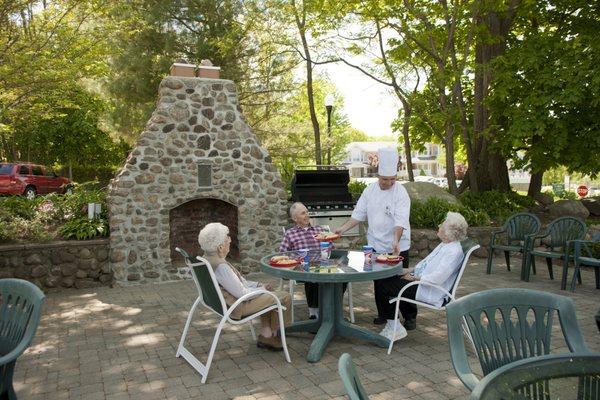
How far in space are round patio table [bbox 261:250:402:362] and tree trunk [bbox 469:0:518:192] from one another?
7.38m

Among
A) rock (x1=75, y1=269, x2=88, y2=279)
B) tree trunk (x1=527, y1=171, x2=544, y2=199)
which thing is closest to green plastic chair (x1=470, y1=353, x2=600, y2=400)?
rock (x1=75, y1=269, x2=88, y2=279)

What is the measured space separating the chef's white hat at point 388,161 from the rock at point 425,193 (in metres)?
5.52

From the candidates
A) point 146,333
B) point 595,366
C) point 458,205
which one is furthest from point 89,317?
point 458,205

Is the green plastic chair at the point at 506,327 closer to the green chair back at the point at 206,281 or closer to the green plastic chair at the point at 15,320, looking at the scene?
the green chair back at the point at 206,281

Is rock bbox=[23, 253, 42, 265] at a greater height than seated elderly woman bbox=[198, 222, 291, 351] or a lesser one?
lesser

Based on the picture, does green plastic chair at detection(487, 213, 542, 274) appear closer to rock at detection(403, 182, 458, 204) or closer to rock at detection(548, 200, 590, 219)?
rock at detection(403, 182, 458, 204)

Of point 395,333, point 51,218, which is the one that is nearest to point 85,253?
point 51,218

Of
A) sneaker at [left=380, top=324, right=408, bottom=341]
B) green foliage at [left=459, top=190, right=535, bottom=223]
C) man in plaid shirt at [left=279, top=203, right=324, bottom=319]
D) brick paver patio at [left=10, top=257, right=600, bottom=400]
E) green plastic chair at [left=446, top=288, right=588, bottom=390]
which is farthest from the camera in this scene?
green foliage at [left=459, top=190, right=535, bottom=223]

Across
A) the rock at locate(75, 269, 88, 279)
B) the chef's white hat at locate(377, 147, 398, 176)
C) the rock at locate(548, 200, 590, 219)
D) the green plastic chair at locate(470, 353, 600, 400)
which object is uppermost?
the chef's white hat at locate(377, 147, 398, 176)

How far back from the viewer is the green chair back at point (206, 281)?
3945 millimetres

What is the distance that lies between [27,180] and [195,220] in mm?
13317

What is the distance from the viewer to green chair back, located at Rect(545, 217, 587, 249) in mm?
7441

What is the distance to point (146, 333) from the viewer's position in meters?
5.21

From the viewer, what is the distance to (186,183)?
7855 mm
